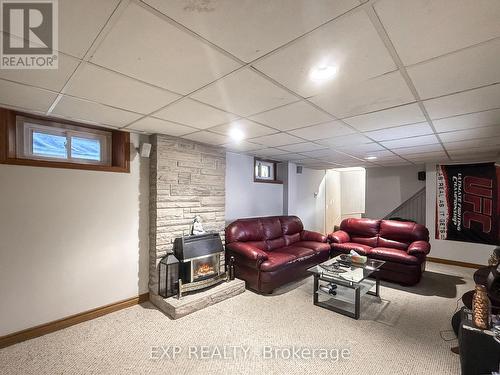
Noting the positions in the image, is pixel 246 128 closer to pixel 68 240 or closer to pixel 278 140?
pixel 278 140

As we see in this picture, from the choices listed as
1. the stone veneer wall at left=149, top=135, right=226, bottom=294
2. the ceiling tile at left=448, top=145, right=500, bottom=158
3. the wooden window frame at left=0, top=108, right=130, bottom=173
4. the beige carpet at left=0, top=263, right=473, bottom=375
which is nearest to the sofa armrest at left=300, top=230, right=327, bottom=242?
the beige carpet at left=0, top=263, right=473, bottom=375

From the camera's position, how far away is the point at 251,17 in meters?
1.04

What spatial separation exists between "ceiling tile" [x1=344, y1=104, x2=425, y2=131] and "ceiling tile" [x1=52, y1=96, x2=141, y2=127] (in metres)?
2.32

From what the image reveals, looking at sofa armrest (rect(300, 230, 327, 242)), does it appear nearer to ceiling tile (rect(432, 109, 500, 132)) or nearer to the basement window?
ceiling tile (rect(432, 109, 500, 132))

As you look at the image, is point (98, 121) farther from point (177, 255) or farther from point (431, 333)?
point (431, 333)

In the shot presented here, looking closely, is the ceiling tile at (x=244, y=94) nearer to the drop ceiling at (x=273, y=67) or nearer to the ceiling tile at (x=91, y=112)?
the drop ceiling at (x=273, y=67)

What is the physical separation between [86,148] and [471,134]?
→ 4.79 metres

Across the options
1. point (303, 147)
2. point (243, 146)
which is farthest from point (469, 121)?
point (243, 146)

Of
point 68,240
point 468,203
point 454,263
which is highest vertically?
point 468,203

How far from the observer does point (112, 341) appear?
2332 mm

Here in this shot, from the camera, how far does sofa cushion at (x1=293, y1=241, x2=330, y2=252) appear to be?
439 centimetres

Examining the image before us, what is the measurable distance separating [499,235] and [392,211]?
2.04 m

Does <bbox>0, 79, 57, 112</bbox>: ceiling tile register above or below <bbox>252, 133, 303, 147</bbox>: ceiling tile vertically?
above

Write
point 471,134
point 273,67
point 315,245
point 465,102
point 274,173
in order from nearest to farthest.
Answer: point 273,67, point 465,102, point 471,134, point 315,245, point 274,173
